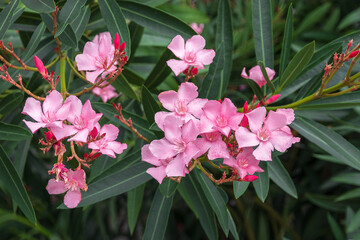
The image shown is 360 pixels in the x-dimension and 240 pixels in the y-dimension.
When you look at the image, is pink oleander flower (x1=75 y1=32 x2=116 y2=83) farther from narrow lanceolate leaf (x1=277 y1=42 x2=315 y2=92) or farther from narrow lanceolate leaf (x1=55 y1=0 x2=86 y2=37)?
narrow lanceolate leaf (x1=277 y1=42 x2=315 y2=92)

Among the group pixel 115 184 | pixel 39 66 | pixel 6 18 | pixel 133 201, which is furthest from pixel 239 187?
pixel 6 18

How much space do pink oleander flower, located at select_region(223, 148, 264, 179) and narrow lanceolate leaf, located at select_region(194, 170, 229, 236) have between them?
0.64 ft

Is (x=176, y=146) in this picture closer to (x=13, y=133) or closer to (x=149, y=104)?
(x=149, y=104)

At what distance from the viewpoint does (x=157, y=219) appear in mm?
1008

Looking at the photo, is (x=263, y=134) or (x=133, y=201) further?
(x=133, y=201)

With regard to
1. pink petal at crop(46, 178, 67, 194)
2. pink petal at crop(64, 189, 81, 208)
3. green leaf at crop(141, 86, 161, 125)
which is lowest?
pink petal at crop(64, 189, 81, 208)

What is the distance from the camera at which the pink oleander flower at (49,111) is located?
28.7 inches

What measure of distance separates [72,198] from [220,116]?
1.08ft

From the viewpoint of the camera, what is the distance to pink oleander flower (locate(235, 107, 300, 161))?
2.38ft

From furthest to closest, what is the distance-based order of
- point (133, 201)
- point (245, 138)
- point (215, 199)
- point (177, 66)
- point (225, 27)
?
point (133, 201) → point (225, 27) → point (215, 199) → point (177, 66) → point (245, 138)

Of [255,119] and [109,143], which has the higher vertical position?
[255,119]

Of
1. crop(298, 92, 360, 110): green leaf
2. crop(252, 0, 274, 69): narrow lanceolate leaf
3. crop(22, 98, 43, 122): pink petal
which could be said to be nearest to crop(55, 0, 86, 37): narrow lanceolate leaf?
crop(22, 98, 43, 122): pink petal

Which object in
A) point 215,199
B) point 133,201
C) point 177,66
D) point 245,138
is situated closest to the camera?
point 245,138

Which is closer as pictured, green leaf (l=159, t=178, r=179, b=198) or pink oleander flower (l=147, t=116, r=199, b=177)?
pink oleander flower (l=147, t=116, r=199, b=177)
